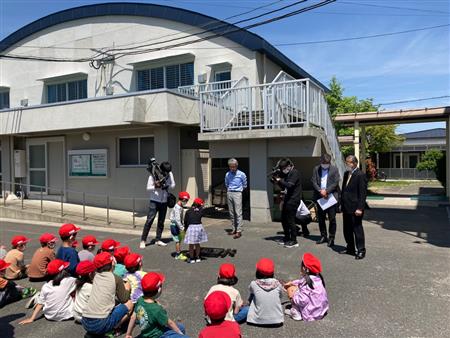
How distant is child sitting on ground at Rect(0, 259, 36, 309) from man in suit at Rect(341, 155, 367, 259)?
5056 mm

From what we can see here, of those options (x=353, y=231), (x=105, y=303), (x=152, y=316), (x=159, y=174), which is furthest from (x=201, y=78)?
(x=152, y=316)

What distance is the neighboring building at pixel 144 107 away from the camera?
9688mm

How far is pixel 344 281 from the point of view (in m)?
5.21

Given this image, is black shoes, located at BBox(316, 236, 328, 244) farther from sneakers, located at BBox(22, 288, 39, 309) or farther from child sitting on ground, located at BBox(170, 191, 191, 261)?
sneakers, located at BBox(22, 288, 39, 309)

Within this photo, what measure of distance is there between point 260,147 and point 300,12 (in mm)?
3784

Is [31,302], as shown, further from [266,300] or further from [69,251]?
[266,300]

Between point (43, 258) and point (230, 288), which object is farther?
point (43, 258)

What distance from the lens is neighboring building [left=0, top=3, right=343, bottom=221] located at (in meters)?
9.69

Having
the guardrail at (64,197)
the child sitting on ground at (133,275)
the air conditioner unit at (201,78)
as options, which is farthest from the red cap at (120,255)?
the air conditioner unit at (201,78)

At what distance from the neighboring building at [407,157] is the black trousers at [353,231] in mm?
29949

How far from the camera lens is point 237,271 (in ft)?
19.1

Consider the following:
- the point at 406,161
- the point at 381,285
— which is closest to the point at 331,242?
the point at 381,285

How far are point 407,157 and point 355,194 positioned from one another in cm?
3161

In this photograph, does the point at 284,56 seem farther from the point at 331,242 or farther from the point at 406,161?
the point at 406,161
